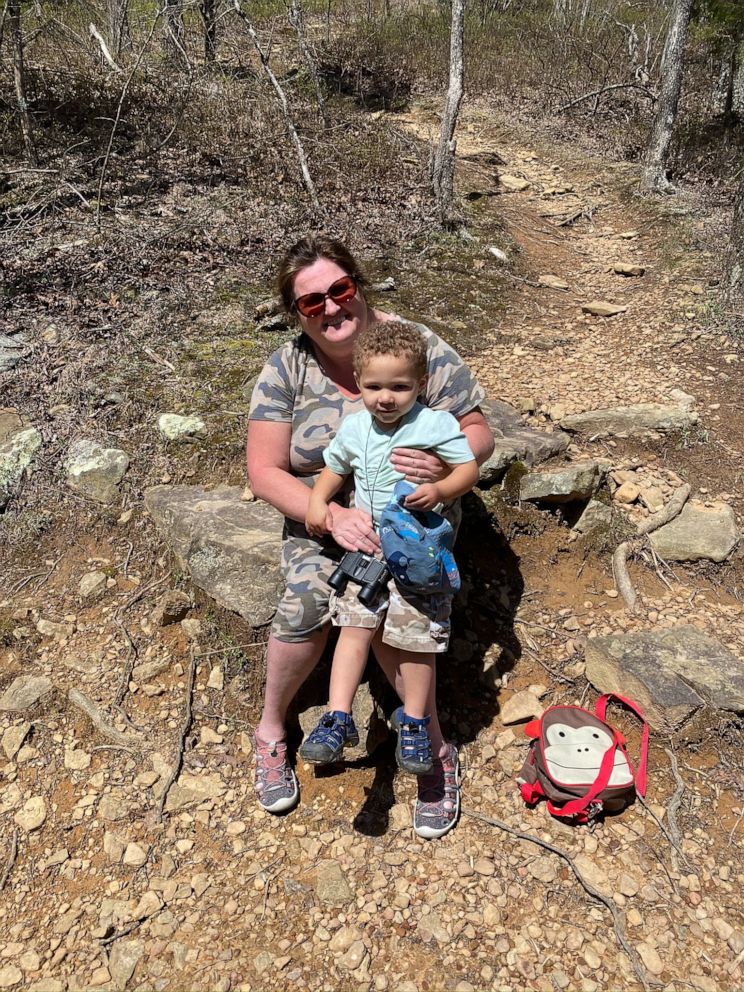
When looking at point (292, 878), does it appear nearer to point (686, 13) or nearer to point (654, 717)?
point (654, 717)

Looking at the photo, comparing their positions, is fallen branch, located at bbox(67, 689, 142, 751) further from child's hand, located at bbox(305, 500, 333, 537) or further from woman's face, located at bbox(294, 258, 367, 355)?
woman's face, located at bbox(294, 258, 367, 355)

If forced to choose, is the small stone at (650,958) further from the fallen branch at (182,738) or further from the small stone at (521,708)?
the fallen branch at (182,738)

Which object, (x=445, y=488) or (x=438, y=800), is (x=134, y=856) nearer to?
(x=438, y=800)

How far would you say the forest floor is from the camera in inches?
82.5

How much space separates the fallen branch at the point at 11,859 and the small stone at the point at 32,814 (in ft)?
0.13

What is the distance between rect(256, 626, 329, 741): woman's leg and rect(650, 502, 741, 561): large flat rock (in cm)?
202

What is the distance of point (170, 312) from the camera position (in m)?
5.36

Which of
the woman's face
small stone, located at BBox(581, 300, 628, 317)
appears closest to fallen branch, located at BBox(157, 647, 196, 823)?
the woman's face

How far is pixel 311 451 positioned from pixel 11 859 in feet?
6.41

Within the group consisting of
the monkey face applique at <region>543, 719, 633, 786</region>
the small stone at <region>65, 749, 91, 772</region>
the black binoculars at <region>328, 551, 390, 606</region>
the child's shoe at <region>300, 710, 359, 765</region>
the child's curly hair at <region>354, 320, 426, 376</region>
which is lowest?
the small stone at <region>65, 749, 91, 772</region>

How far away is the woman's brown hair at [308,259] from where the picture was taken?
252 cm

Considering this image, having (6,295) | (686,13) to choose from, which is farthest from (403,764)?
(686,13)

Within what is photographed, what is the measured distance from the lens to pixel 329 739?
7.06 feet

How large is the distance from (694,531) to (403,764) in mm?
2197
